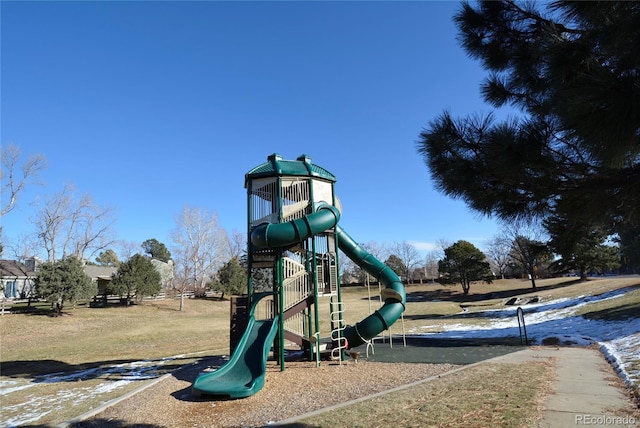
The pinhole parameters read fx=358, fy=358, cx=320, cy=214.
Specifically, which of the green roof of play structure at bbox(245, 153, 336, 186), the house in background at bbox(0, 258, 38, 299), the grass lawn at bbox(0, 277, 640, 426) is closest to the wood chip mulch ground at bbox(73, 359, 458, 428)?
the grass lawn at bbox(0, 277, 640, 426)

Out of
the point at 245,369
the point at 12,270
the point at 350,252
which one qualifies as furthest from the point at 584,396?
the point at 12,270

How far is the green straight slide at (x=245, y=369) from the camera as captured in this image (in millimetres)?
7293

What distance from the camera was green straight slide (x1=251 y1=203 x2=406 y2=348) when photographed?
372 inches

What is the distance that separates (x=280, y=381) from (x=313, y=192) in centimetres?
531

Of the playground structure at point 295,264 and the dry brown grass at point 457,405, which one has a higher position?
the playground structure at point 295,264

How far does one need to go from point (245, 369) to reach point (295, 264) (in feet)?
11.0

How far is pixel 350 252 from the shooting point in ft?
41.5

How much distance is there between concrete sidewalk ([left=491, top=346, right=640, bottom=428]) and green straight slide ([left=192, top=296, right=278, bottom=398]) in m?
5.35

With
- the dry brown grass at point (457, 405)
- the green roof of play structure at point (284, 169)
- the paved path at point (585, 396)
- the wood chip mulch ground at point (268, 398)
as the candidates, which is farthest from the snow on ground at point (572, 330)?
the green roof of play structure at point (284, 169)

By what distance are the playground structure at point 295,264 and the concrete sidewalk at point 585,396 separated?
170 inches

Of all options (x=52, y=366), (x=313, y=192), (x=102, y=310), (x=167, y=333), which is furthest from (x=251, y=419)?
(x=102, y=310)

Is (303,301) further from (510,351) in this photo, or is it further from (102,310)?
(102,310)

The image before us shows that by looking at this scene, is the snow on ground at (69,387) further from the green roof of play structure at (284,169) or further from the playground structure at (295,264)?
the green roof of play structure at (284,169)

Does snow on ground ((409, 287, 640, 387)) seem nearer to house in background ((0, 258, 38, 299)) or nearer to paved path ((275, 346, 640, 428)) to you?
paved path ((275, 346, 640, 428))
